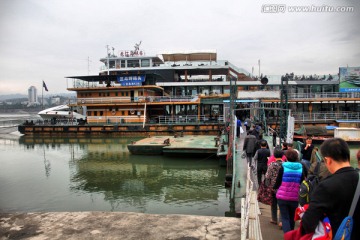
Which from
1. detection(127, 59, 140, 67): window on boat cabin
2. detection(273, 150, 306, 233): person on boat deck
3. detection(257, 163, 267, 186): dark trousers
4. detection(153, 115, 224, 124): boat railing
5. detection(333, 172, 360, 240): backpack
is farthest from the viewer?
detection(127, 59, 140, 67): window on boat cabin

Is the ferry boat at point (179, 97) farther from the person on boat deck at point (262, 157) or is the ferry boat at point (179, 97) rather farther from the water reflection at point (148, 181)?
the person on boat deck at point (262, 157)

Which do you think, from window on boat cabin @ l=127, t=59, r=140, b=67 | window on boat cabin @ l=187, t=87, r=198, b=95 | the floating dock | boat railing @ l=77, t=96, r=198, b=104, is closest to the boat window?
window on boat cabin @ l=127, t=59, r=140, b=67

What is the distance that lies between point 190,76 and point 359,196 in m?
42.4

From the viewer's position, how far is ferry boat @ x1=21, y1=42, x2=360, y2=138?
3042 cm

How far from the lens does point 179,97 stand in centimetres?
3384

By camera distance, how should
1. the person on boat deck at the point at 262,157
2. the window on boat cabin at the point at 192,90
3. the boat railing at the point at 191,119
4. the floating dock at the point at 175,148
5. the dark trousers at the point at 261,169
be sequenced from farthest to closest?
the window on boat cabin at the point at 192,90, the boat railing at the point at 191,119, the floating dock at the point at 175,148, the dark trousers at the point at 261,169, the person on boat deck at the point at 262,157

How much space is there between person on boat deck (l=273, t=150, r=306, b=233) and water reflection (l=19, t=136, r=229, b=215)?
5.86 meters

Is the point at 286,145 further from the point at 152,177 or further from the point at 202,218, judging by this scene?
the point at 152,177

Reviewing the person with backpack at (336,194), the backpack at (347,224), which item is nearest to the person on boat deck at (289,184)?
the person with backpack at (336,194)

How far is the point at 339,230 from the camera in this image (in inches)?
88.9

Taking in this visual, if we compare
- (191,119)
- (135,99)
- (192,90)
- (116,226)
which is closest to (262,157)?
(116,226)

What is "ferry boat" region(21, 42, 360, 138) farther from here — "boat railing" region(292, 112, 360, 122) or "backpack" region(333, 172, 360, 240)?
"backpack" region(333, 172, 360, 240)

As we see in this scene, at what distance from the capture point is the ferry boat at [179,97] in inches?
1198

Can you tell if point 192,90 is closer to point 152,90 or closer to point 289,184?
point 152,90
